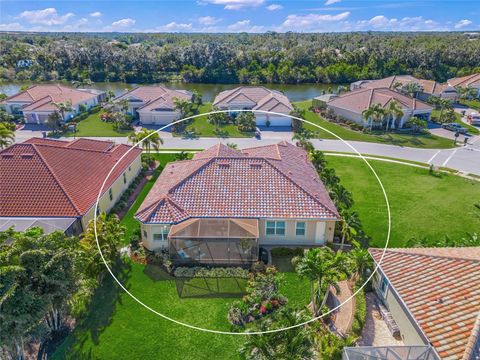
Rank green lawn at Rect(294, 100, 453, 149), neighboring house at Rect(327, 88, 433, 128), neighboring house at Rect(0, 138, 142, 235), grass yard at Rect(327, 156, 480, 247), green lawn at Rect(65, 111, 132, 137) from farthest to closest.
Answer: neighboring house at Rect(327, 88, 433, 128), green lawn at Rect(65, 111, 132, 137), green lawn at Rect(294, 100, 453, 149), grass yard at Rect(327, 156, 480, 247), neighboring house at Rect(0, 138, 142, 235)

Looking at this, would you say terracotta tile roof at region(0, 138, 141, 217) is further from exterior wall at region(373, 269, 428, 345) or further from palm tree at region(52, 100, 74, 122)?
palm tree at region(52, 100, 74, 122)

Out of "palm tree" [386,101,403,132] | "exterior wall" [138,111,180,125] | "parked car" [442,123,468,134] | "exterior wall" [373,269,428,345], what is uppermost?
"palm tree" [386,101,403,132]

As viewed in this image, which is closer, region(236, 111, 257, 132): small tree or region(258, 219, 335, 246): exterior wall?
region(258, 219, 335, 246): exterior wall

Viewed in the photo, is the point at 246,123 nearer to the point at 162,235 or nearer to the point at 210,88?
the point at 162,235

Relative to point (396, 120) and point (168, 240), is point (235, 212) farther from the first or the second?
point (396, 120)

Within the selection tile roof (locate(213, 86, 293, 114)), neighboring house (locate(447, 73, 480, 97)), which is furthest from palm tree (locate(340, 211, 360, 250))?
neighboring house (locate(447, 73, 480, 97))

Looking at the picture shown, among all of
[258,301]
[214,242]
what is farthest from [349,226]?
[214,242]

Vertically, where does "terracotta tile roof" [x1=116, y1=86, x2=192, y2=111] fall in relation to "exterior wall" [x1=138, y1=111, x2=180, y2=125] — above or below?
above

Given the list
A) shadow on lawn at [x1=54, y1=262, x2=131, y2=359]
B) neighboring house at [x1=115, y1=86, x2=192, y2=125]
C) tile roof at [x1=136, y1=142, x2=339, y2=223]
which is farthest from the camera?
neighboring house at [x1=115, y1=86, x2=192, y2=125]
